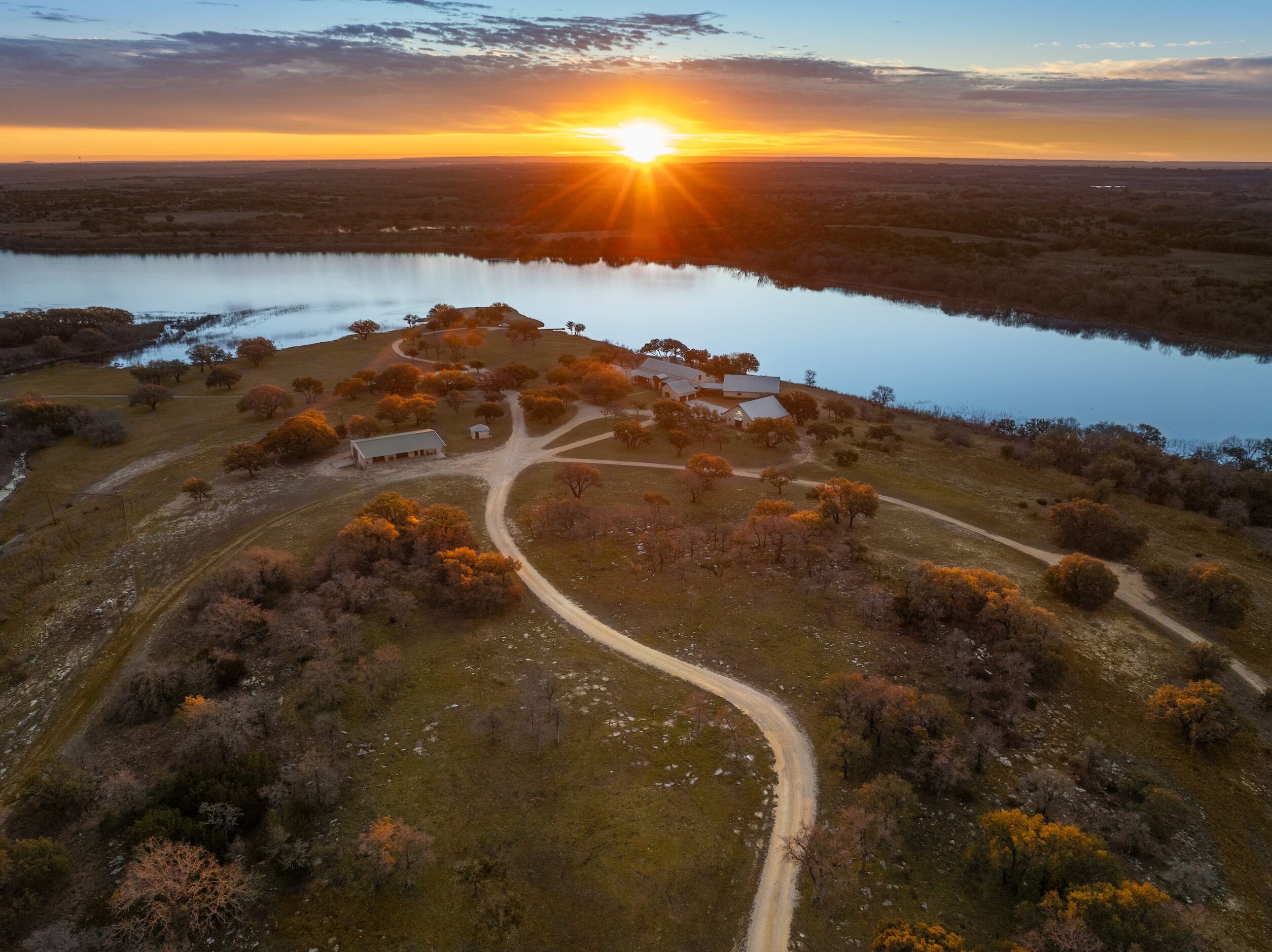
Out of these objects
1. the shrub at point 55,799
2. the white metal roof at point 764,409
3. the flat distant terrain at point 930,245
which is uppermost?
the flat distant terrain at point 930,245

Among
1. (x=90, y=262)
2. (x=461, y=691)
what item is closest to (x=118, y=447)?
(x=461, y=691)

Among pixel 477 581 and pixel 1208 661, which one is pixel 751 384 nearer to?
pixel 477 581

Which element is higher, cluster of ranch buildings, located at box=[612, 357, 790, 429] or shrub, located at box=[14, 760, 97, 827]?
cluster of ranch buildings, located at box=[612, 357, 790, 429]

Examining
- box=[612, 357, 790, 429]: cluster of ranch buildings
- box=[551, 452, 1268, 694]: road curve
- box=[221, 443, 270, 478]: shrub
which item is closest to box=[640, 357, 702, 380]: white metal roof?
box=[612, 357, 790, 429]: cluster of ranch buildings

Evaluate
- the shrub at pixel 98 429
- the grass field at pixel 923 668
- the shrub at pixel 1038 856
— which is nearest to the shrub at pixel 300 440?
the shrub at pixel 98 429

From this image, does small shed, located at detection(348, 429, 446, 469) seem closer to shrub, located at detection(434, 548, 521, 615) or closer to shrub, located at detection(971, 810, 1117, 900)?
shrub, located at detection(434, 548, 521, 615)

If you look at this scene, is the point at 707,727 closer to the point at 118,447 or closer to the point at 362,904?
the point at 362,904

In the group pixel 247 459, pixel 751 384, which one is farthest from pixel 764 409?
pixel 247 459

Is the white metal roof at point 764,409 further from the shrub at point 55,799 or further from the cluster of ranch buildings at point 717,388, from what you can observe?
the shrub at point 55,799
